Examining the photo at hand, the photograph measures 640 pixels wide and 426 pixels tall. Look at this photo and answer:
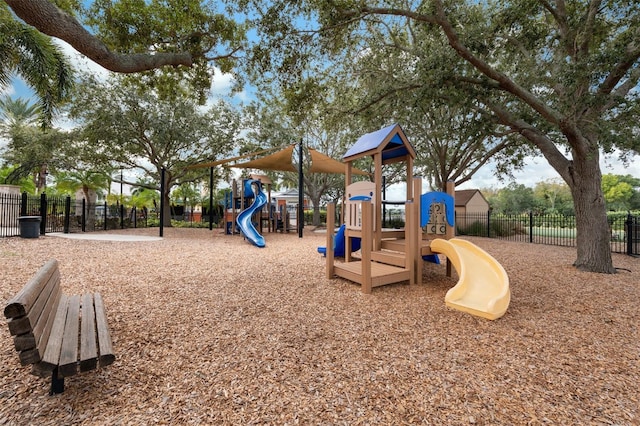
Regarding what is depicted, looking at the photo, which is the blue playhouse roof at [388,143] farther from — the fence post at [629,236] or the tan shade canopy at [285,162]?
the fence post at [629,236]

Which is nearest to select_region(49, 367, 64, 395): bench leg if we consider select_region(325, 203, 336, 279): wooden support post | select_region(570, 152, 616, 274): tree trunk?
select_region(325, 203, 336, 279): wooden support post

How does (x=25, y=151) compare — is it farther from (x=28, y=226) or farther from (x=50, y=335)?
(x=50, y=335)

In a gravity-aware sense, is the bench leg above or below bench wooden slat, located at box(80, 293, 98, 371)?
below

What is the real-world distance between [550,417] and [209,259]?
6457 mm

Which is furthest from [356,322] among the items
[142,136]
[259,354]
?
[142,136]

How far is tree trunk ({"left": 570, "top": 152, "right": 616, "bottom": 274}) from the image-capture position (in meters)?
6.15

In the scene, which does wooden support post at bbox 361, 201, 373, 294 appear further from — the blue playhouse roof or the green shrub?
the green shrub

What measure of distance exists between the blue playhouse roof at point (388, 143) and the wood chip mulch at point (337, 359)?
2546 millimetres

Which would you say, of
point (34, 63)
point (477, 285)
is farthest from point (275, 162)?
point (477, 285)

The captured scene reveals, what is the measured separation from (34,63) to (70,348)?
9.98 m

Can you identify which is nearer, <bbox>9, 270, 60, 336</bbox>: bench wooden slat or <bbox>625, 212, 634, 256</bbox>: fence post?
<bbox>9, 270, 60, 336</bbox>: bench wooden slat

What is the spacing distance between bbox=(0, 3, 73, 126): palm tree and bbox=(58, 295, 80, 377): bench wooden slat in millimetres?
8232

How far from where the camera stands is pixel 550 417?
5.85ft

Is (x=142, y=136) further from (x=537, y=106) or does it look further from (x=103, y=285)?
(x=537, y=106)
